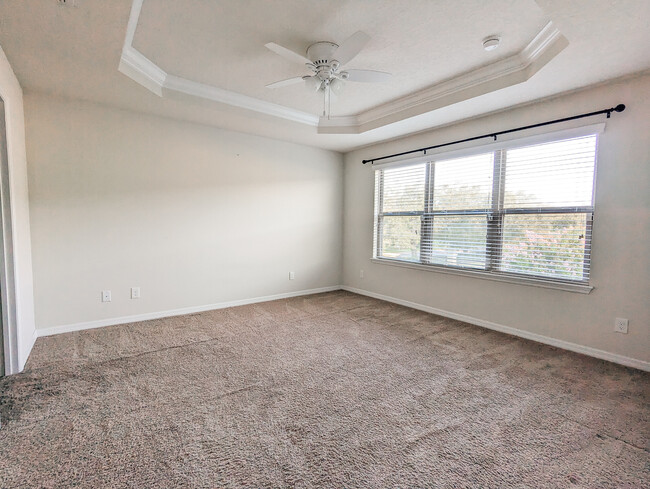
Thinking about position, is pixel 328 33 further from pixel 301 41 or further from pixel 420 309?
pixel 420 309

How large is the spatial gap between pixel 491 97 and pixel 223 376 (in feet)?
11.5

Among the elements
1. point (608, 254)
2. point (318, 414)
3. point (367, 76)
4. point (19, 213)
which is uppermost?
point (367, 76)

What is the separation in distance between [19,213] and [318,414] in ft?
9.71

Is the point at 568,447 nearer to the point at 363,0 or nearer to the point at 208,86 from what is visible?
Result: the point at 363,0

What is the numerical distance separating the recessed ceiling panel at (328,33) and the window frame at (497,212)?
3.19ft

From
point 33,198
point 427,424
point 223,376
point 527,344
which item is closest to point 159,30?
point 33,198

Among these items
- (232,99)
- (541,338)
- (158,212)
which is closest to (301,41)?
(232,99)

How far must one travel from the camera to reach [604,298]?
269cm

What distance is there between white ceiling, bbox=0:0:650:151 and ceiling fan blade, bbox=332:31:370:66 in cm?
19

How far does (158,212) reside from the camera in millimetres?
3631

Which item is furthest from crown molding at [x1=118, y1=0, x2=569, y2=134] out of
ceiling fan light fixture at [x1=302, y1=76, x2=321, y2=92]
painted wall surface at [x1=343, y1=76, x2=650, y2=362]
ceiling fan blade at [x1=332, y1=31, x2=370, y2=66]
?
ceiling fan blade at [x1=332, y1=31, x2=370, y2=66]

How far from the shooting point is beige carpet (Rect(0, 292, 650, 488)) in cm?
143

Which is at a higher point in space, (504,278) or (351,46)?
(351,46)

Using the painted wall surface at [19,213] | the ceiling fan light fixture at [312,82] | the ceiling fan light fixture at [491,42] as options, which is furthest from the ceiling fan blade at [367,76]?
the painted wall surface at [19,213]
